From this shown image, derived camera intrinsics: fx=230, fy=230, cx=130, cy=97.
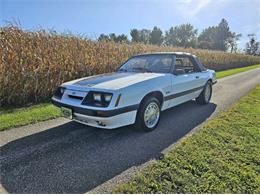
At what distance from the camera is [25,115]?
526cm

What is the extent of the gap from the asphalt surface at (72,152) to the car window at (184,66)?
1.14 meters

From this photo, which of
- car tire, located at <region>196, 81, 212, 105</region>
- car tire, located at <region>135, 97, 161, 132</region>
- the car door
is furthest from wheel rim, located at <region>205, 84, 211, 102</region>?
car tire, located at <region>135, 97, 161, 132</region>

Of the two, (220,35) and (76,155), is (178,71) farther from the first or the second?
(220,35)

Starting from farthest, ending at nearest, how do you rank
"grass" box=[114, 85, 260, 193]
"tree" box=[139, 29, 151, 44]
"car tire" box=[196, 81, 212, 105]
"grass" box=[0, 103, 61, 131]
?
"tree" box=[139, 29, 151, 44] → "car tire" box=[196, 81, 212, 105] → "grass" box=[0, 103, 61, 131] → "grass" box=[114, 85, 260, 193]

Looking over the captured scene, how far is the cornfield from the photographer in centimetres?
621

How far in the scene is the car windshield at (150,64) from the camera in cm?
516

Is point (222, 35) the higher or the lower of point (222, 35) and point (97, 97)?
the higher

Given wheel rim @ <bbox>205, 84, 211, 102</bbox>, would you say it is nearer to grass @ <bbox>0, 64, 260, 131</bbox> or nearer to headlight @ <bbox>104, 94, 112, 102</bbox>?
headlight @ <bbox>104, 94, 112, 102</bbox>

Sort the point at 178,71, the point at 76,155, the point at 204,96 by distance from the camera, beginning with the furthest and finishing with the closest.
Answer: the point at 204,96
the point at 178,71
the point at 76,155

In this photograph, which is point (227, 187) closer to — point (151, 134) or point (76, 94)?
point (151, 134)

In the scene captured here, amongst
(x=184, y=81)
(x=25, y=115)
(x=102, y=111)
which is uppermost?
(x=184, y=81)

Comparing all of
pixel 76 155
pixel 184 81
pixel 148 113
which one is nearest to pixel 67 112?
pixel 76 155

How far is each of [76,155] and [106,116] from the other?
0.74 meters

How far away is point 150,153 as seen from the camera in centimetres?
354
